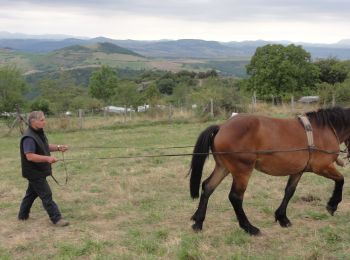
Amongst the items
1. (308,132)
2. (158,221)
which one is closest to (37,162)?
(158,221)

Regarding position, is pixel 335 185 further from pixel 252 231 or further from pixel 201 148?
pixel 201 148

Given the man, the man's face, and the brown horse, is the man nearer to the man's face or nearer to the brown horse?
the man's face

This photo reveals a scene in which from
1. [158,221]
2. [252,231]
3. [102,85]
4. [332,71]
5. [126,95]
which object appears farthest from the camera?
[102,85]

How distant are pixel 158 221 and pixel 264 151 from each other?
1.96m

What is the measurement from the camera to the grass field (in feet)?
17.2

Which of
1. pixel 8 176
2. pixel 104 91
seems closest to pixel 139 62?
pixel 104 91

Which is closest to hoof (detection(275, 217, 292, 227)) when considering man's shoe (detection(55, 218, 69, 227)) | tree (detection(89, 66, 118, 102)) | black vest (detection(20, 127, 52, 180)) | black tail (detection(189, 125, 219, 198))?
black tail (detection(189, 125, 219, 198))

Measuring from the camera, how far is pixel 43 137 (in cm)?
655

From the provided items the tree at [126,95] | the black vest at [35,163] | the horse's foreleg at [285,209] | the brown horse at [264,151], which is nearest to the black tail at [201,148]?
the brown horse at [264,151]

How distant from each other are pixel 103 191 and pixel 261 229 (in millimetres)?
3686

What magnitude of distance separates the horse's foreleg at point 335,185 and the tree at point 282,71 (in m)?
34.3

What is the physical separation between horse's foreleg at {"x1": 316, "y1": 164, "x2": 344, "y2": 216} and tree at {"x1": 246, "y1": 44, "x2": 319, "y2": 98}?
34.3 m

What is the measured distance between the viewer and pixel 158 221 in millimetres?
6586

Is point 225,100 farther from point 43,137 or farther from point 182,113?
point 43,137
